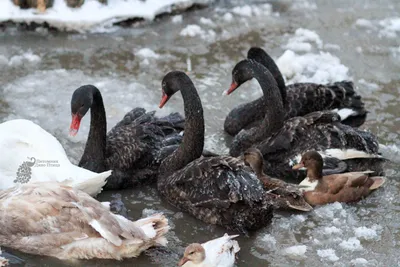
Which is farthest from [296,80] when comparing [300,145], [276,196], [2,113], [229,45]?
[2,113]

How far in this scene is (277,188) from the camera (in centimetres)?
642

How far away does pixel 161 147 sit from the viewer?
7.00m

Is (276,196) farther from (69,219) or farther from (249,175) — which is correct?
(69,219)

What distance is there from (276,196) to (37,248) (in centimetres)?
203

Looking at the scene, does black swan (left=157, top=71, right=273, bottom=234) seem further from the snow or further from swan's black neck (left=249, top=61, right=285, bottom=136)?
the snow

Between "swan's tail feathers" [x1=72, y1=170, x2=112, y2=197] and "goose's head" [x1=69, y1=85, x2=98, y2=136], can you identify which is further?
"goose's head" [x1=69, y1=85, x2=98, y2=136]

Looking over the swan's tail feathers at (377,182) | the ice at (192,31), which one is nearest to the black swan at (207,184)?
the swan's tail feathers at (377,182)

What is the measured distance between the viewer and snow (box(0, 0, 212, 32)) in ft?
30.7

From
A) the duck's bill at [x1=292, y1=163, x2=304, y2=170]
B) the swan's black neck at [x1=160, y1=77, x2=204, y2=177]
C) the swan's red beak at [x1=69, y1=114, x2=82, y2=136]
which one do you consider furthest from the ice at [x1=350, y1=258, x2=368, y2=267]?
the swan's red beak at [x1=69, y1=114, x2=82, y2=136]

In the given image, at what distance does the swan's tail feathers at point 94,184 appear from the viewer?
6.01 m

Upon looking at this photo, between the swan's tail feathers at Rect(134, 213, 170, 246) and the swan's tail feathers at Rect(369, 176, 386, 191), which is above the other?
the swan's tail feathers at Rect(134, 213, 170, 246)

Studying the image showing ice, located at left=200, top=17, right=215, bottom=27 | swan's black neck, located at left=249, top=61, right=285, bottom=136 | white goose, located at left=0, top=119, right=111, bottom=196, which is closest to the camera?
white goose, located at left=0, top=119, right=111, bottom=196

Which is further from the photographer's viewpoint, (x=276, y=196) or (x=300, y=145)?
(x=300, y=145)

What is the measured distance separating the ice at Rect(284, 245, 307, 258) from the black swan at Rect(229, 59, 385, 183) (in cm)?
115
